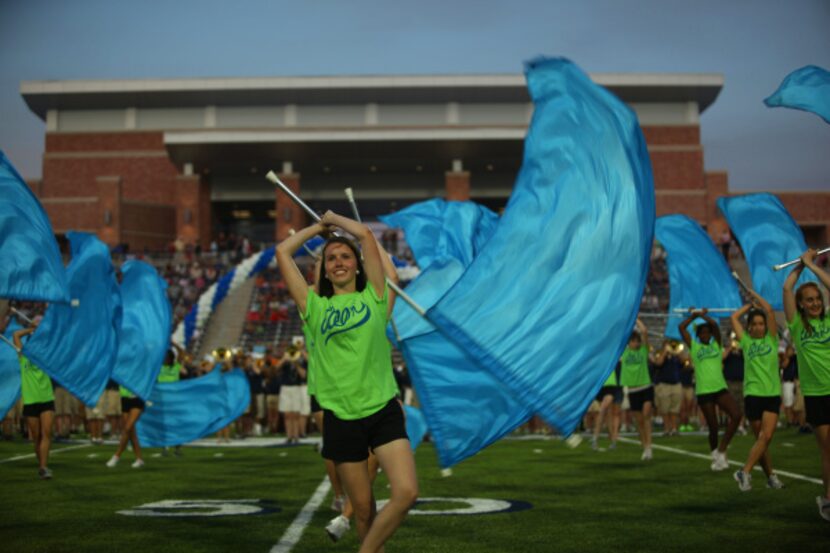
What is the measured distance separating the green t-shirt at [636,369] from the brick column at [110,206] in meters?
41.4

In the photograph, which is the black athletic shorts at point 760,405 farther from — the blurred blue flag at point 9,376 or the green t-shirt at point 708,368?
the blurred blue flag at point 9,376

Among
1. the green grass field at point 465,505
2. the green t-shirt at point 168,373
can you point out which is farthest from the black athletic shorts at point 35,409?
the green t-shirt at point 168,373

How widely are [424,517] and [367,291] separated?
3.89 metres

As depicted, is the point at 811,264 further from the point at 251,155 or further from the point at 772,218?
the point at 251,155

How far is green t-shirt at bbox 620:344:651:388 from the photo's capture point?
54.4 feet

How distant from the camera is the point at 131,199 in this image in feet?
190

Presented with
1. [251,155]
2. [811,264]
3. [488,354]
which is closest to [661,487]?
[811,264]

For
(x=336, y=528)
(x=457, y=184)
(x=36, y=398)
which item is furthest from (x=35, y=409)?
(x=457, y=184)

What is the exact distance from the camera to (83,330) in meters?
13.5

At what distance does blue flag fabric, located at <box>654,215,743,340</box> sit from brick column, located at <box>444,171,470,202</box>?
123ft

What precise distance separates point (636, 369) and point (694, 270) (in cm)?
182

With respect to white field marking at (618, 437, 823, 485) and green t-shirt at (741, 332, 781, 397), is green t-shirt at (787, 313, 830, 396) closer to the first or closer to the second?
green t-shirt at (741, 332, 781, 397)

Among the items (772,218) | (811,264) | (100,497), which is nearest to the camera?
(811,264)

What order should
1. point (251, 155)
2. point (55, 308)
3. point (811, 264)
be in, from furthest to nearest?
point (251, 155), point (55, 308), point (811, 264)
